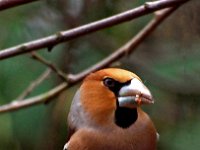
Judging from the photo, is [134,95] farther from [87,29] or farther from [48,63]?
[48,63]

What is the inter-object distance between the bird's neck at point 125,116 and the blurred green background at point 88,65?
1.13 meters

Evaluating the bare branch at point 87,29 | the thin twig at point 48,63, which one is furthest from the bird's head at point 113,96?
the thin twig at point 48,63

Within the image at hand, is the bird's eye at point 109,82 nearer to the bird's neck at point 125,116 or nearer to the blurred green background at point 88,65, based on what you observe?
the bird's neck at point 125,116

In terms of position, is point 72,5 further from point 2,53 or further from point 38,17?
point 2,53

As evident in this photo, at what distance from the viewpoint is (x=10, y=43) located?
324cm

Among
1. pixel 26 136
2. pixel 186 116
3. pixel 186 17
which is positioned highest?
pixel 186 17

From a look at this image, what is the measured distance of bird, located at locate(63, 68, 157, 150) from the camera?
6.09 feet

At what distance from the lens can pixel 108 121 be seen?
188 centimetres

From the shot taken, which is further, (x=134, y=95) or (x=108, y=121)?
(x=108, y=121)

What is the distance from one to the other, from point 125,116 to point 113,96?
0.06m

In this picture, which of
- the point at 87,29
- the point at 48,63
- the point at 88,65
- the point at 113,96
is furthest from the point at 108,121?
the point at 88,65

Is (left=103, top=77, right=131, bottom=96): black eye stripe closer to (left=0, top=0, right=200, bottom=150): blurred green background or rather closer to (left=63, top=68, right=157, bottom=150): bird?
(left=63, top=68, right=157, bottom=150): bird

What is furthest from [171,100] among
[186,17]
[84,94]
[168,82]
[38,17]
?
[84,94]

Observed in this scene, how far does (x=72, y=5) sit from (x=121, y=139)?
1432 mm
